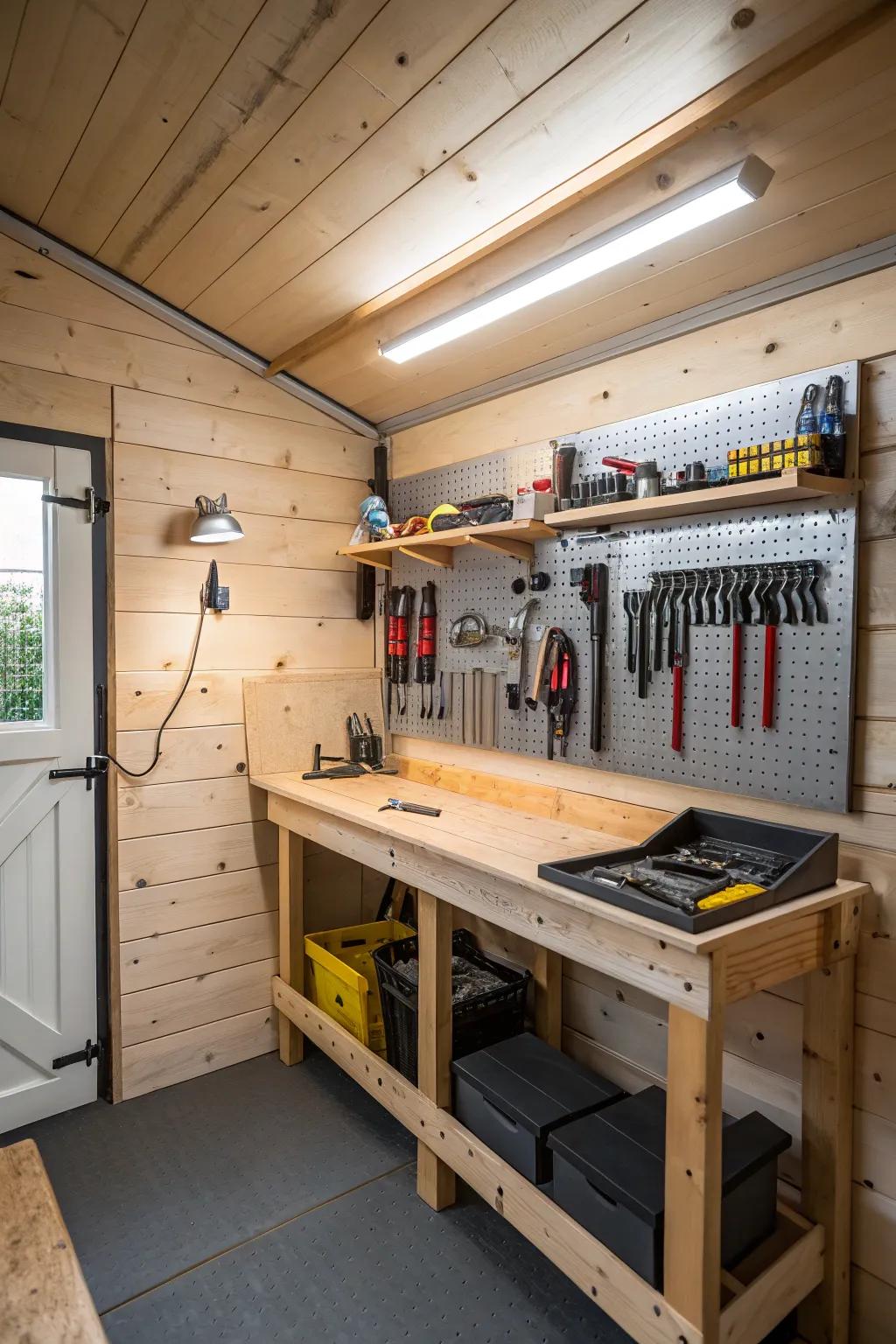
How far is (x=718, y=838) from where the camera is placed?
6.12 feet

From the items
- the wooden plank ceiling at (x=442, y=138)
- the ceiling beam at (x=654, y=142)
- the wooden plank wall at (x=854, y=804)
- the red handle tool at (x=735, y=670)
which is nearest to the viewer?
the ceiling beam at (x=654, y=142)

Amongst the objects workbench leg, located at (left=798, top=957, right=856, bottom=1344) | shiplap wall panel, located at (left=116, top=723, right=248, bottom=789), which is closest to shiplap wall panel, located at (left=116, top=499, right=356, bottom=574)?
shiplap wall panel, located at (left=116, top=723, right=248, bottom=789)

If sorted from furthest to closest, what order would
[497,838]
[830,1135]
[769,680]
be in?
[497,838] → [769,680] → [830,1135]

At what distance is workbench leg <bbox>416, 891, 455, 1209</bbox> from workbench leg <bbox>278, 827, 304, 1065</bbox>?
81 cm

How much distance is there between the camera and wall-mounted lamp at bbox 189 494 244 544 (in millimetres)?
2541

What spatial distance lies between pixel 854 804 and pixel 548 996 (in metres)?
1.11

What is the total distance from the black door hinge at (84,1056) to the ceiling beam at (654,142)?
2453 millimetres

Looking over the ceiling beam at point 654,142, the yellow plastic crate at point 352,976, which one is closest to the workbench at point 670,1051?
the yellow plastic crate at point 352,976

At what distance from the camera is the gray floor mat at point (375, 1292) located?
1.76m

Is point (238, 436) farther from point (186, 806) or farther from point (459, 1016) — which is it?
point (459, 1016)

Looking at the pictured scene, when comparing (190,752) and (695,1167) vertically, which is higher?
(190,752)

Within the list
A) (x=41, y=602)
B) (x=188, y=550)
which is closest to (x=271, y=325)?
(x=188, y=550)

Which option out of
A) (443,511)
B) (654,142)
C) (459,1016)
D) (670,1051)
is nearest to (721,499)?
(654,142)

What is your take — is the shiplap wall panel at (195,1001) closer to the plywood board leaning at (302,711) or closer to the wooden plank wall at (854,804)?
the plywood board leaning at (302,711)
